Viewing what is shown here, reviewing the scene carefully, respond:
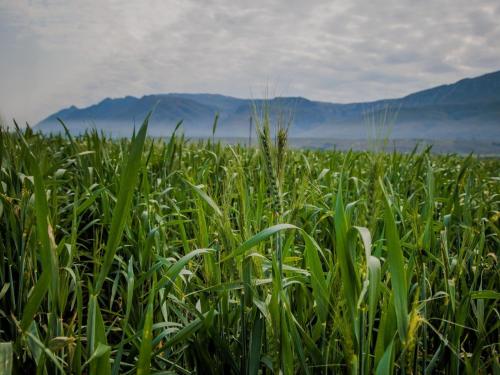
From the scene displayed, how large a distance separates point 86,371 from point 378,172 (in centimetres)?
118

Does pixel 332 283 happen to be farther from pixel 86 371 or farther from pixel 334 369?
pixel 86 371

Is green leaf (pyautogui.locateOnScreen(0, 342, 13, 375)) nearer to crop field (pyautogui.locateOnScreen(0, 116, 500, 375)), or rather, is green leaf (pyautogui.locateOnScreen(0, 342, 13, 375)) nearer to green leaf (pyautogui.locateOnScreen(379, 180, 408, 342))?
crop field (pyautogui.locateOnScreen(0, 116, 500, 375))

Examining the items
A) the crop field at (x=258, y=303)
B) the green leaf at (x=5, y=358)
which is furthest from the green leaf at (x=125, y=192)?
the green leaf at (x=5, y=358)

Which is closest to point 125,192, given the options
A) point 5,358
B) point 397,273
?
point 5,358

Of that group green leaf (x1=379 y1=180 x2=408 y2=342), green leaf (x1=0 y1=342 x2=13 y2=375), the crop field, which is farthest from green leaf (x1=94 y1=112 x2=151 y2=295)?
green leaf (x1=379 y1=180 x2=408 y2=342)

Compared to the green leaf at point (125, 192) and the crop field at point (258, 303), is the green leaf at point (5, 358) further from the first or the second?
the green leaf at point (125, 192)

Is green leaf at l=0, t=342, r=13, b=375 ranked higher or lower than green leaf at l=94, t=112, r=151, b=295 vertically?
lower

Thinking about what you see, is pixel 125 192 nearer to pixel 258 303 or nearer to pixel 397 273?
pixel 258 303

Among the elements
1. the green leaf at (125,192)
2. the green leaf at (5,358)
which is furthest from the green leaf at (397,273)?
the green leaf at (5,358)

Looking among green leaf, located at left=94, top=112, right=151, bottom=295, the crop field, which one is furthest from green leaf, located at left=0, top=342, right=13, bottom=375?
green leaf, located at left=94, top=112, right=151, bottom=295

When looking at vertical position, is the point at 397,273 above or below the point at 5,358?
above

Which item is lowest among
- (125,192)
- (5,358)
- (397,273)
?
(5,358)

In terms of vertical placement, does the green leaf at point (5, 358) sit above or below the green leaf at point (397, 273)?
below

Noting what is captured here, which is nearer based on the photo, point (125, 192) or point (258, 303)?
point (125, 192)
